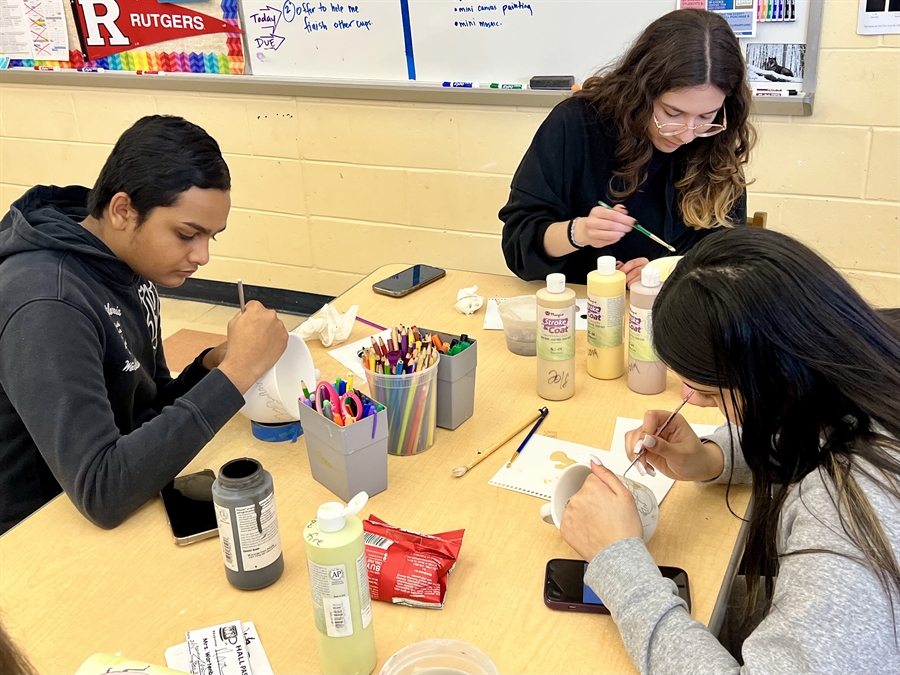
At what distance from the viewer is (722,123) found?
1.76 meters

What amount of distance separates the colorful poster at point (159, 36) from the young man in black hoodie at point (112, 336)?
178 cm

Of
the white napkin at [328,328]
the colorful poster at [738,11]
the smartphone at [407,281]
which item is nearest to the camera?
the white napkin at [328,328]


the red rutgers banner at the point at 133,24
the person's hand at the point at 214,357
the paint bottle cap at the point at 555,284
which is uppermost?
the red rutgers banner at the point at 133,24

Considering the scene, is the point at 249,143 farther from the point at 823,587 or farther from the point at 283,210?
the point at 823,587

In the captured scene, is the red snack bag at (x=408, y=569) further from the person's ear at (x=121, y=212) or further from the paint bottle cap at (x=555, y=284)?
the person's ear at (x=121, y=212)

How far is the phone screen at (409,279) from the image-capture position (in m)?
1.83

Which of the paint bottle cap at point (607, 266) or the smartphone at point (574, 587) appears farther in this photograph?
the paint bottle cap at point (607, 266)

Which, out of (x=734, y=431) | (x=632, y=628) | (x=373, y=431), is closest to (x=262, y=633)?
(x=373, y=431)

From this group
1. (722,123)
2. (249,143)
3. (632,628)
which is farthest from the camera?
(249,143)

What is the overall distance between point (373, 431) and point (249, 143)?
2.37m

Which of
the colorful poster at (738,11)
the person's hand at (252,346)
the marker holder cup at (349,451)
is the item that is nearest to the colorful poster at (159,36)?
the colorful poster at (738,11)

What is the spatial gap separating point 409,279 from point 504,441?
72cm

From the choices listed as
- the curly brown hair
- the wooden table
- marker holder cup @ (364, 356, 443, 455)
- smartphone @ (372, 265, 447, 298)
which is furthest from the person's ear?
the curly brown hair

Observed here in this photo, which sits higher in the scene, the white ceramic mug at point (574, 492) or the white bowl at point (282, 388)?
the white bowl at point (282, 388)
